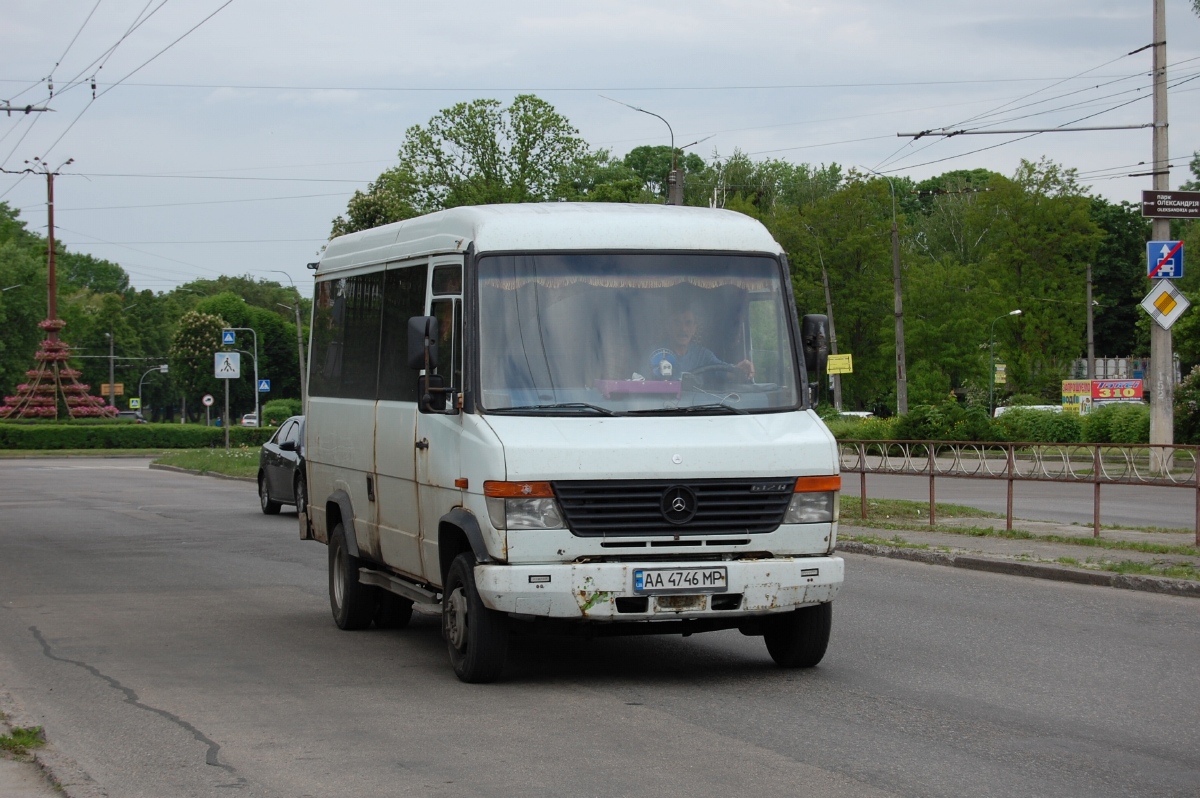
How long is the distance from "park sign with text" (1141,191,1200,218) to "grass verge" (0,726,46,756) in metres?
18.7

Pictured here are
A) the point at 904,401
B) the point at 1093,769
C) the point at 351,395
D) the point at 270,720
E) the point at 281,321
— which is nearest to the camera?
the point at 1093,769

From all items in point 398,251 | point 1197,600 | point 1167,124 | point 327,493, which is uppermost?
point 1167,124

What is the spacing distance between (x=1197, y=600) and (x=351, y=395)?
6.87 meters

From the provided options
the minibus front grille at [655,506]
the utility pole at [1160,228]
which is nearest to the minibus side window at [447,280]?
the minibus front grille at [655,506]

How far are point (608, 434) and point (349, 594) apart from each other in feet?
11.5

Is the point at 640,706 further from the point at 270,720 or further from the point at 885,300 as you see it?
the point at 885,300

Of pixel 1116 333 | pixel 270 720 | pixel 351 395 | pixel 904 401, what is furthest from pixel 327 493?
pixel 1116 333

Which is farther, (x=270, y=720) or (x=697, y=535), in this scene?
(x=697, y=535)

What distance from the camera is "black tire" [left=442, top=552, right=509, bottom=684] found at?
8219 mm

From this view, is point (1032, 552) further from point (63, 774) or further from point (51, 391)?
point (51, 391)

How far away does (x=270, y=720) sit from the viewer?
24.5 ft

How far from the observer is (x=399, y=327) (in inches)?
389

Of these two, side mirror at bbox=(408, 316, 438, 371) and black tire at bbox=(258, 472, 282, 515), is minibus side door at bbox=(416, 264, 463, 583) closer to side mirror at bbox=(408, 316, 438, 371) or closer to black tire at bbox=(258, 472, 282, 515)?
side mirror at bbox=(408, 316, 438, 371)

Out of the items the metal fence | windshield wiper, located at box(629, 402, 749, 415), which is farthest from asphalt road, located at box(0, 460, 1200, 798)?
the metal fence
